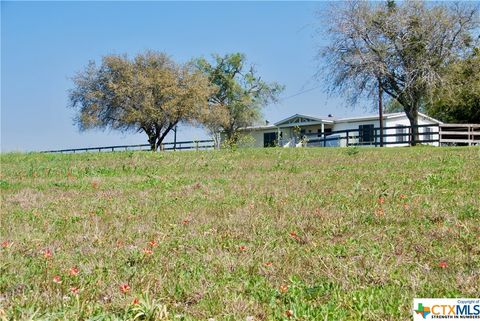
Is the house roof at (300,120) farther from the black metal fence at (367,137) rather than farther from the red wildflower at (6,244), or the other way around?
the red wildflower at (6,244)

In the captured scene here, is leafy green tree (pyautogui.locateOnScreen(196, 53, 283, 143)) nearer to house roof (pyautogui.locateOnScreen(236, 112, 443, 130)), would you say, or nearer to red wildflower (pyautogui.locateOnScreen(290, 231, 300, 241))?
house roof (pyautogui.locateOnScreen(236, 112, 443, 130))

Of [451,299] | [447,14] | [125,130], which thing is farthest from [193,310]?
[125,130]

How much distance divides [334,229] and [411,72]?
97.8 feet

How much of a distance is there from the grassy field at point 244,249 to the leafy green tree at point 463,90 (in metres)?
26.7

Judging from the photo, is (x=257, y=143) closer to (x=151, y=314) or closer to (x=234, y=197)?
(x=234, y=197)

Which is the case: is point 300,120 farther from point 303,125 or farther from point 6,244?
point 6,244

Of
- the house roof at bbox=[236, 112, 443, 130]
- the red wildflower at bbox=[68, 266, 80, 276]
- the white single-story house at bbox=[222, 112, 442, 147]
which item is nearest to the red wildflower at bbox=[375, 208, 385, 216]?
the red wildflower at bbox=[68, 266, 80, 276]

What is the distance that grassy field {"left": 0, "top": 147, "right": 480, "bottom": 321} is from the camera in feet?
10.4

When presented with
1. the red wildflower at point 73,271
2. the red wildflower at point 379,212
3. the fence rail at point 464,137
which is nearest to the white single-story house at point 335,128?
the fence rail at point 464,137

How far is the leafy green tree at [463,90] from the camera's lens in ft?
108

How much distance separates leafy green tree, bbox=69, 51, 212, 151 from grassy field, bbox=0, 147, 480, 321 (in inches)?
1444

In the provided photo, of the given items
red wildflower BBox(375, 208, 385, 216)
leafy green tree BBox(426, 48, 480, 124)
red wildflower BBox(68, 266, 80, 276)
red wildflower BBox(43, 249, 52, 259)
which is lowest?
red wildflower BBox(68, 266, 80, 276)

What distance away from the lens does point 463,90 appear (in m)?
36.0

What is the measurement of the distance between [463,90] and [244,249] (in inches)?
1436
